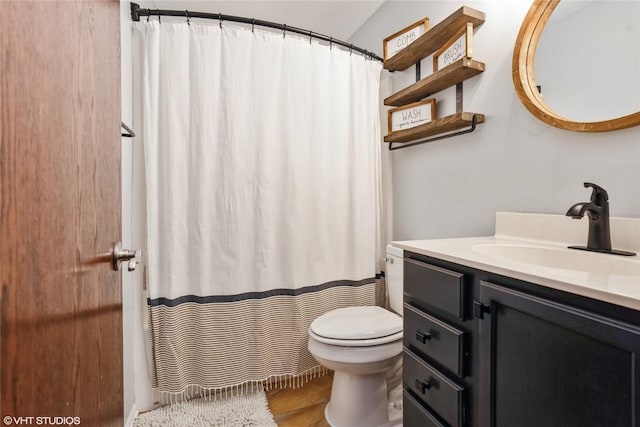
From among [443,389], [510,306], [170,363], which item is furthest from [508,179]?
[170,363]

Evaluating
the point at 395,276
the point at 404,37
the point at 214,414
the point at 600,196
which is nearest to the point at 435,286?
the point at 600,196

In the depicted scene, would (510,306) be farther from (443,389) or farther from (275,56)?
(275,56)

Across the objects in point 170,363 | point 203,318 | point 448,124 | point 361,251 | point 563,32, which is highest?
point 563,32

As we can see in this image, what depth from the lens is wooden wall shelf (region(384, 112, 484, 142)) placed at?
55.9 inches

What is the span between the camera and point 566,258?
3.32ft

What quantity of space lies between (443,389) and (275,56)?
5.59 ft

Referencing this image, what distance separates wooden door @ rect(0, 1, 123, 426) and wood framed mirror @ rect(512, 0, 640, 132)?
4.47 feet

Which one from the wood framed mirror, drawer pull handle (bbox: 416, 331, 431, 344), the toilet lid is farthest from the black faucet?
the toilet lid

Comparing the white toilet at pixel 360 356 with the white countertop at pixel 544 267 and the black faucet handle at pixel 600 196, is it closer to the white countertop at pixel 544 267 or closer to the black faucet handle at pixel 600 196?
the white countertop at pixel 544 267

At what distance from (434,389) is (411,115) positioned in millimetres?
1358

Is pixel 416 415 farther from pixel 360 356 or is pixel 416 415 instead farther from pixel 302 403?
pixel 302 403

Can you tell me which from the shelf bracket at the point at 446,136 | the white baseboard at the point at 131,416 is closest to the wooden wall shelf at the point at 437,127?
the shelf bracket at the point at 446,136

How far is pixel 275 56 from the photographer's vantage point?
1.74 m

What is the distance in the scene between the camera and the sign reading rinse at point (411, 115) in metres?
1.66
